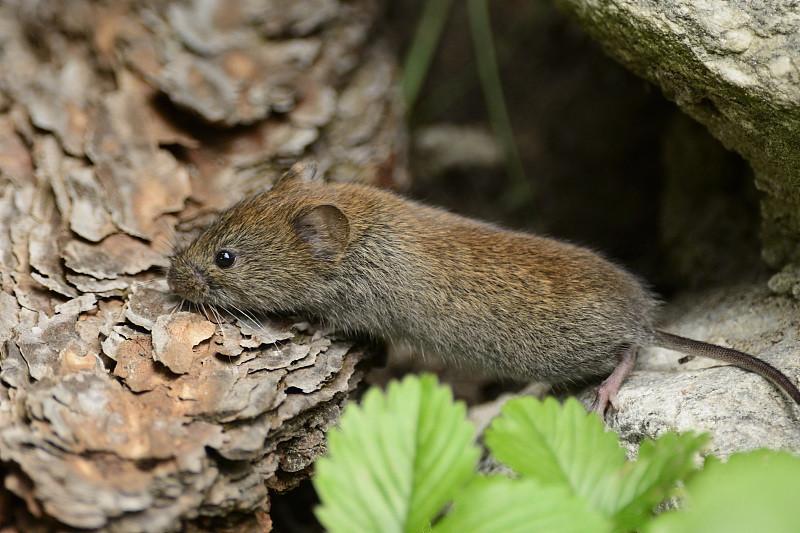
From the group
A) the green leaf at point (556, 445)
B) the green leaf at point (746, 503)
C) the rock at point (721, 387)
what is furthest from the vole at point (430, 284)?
the green leaf at point (746, 503)

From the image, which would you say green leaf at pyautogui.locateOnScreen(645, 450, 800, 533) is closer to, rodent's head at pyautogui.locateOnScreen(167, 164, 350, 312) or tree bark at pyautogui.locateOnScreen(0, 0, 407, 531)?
tree bark at pyautogui.locateOnScreen(0, 0, 407, 531)

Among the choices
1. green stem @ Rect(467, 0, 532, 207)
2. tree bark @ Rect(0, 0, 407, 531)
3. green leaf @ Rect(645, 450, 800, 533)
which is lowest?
tree bark @ Rect(0, 0, 407, 531)

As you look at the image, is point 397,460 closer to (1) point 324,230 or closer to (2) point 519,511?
(2) point 519,511

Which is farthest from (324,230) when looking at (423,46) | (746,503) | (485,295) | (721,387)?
(423,46)

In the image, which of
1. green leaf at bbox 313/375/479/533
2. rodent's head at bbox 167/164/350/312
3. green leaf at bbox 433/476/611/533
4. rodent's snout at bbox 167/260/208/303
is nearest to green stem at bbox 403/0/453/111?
rodent's head at bbox 167/164/350/312

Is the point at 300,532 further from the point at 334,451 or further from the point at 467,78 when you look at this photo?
the point at 467,78
